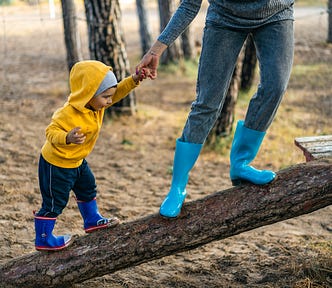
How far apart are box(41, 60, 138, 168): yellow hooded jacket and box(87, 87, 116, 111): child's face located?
0.13ft

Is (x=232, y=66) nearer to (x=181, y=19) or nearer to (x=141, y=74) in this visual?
(x=181, y=19)

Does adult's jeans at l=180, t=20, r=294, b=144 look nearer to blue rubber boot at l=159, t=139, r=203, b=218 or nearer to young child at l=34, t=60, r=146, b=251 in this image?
blue rubber boot at l=159, t=139, r=203, b=218

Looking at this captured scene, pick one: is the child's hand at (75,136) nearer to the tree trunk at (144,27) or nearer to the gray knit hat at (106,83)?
the gray knit hat at (106,83)

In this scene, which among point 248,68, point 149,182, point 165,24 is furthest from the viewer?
point 165,24

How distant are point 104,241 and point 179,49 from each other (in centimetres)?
838

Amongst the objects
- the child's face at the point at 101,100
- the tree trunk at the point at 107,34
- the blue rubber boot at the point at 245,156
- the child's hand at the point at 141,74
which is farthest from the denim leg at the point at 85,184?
the tree trunk at the point at 107,34

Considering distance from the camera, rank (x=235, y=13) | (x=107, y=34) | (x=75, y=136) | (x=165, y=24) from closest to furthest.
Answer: (x=75, y=136), (x=235, y=13), (x=107, y=34), (x=165, y=24)

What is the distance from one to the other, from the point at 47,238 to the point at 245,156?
127 cm

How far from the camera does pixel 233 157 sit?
3664 mm

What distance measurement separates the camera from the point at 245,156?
3619mm

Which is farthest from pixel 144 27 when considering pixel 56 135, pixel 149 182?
pixel 56 135

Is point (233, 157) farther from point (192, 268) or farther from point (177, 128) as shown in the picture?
point (177, 128)

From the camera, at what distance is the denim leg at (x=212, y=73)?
10.9 ft

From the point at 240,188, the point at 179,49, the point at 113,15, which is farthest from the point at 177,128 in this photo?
the point at 240,188
